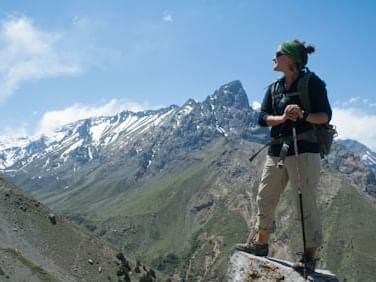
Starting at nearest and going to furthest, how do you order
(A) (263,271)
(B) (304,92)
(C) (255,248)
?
(B) (304,92) < (A) (263,271) < (C) (255,248)

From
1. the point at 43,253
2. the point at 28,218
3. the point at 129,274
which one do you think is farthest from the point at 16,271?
the point at 129,274

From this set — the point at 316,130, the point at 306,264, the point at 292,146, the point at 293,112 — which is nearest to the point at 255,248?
the point at 306,264

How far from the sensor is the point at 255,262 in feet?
35.4

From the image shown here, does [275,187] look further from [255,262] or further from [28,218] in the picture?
[28,218]

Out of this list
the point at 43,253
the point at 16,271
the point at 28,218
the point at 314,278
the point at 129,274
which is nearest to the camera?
the point at 314,278

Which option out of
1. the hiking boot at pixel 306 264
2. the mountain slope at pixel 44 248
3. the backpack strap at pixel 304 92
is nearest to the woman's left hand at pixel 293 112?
the backpack strap at pixel 304 92

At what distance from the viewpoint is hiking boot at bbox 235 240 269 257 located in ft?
36.1

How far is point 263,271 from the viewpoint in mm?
10578

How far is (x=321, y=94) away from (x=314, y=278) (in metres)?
3.24

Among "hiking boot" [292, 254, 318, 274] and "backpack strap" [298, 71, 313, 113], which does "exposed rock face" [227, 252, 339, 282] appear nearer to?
"hiking boot" [292, 254, 318, 274]

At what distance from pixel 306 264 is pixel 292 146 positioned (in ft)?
6.97

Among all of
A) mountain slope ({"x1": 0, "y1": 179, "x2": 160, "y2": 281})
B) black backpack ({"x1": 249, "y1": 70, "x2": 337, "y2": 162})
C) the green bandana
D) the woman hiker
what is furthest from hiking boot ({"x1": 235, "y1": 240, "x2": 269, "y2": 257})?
mountain slope ({"x1": 0, "y1": 179, "x2": 160, "y2": 281})

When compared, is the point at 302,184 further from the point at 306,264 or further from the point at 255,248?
the point at 255,248

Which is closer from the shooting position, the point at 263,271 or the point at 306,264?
the point at 306,264
